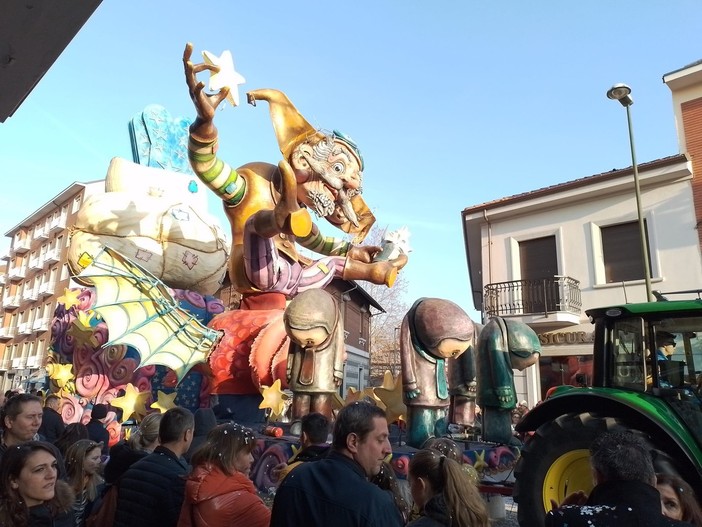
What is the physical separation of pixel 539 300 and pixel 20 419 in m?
12.9

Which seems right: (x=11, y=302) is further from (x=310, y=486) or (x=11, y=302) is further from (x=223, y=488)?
(x=310, y=486)

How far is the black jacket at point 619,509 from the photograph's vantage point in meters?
1.65

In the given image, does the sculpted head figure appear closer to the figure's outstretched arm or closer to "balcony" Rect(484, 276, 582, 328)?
the figure's outstretched arm

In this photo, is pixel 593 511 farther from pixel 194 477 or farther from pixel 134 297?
pixel 134 297

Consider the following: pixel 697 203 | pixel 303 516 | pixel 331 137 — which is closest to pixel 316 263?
pixel 331 137

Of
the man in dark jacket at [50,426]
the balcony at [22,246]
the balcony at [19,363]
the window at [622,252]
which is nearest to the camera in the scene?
the man in dark jacket at [50,426]

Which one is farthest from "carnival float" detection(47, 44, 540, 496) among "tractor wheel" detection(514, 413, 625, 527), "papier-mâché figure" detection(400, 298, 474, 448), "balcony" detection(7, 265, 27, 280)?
"balcony" detection(7, 265, 27, 280)

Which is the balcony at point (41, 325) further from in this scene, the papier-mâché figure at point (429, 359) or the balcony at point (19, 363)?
the papier-mâché figure at point (429, 359)

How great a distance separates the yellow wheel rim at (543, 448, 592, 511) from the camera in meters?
3.99

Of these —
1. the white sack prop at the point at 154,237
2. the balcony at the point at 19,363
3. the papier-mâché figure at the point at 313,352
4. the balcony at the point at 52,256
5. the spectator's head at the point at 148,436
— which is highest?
the balcony at the point at 52,256

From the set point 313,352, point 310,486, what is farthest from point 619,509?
point 313,352

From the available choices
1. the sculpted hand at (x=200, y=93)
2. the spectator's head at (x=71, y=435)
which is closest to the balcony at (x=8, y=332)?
the sculpted hand at (x=200, y=93)

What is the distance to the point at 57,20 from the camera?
6.42ft

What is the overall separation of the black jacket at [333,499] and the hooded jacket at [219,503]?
0.42m
